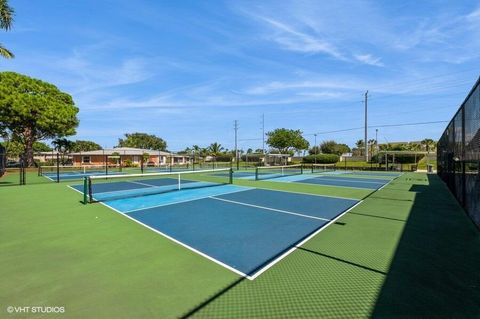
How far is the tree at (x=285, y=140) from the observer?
76.1 metres

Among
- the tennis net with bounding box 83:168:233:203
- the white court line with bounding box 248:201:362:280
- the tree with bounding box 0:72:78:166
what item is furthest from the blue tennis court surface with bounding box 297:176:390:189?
the tree with bounding box 0:72:78:166

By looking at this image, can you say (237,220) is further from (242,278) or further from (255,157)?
(255,157)

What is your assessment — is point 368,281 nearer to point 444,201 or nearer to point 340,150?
point 444,201

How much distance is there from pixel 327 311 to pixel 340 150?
10413cm

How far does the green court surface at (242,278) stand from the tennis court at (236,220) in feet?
1.23

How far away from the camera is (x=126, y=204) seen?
1145cm

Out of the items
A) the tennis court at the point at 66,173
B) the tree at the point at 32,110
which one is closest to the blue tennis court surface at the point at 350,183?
the tennis court at the point at 66,173

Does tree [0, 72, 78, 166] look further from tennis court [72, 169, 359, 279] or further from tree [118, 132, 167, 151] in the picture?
tree [118, 132, 167, 151]

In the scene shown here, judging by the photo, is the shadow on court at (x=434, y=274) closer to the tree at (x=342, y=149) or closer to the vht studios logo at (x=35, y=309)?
the vht studios logo at (x=35, y=309)

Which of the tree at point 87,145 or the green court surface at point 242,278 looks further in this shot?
the tree at point 87,145

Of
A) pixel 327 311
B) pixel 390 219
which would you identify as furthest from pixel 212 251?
pixel 390 219

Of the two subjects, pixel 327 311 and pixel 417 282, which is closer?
pixel 327 311

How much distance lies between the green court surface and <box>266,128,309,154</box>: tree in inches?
2700

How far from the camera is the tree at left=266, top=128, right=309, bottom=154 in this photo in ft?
250
